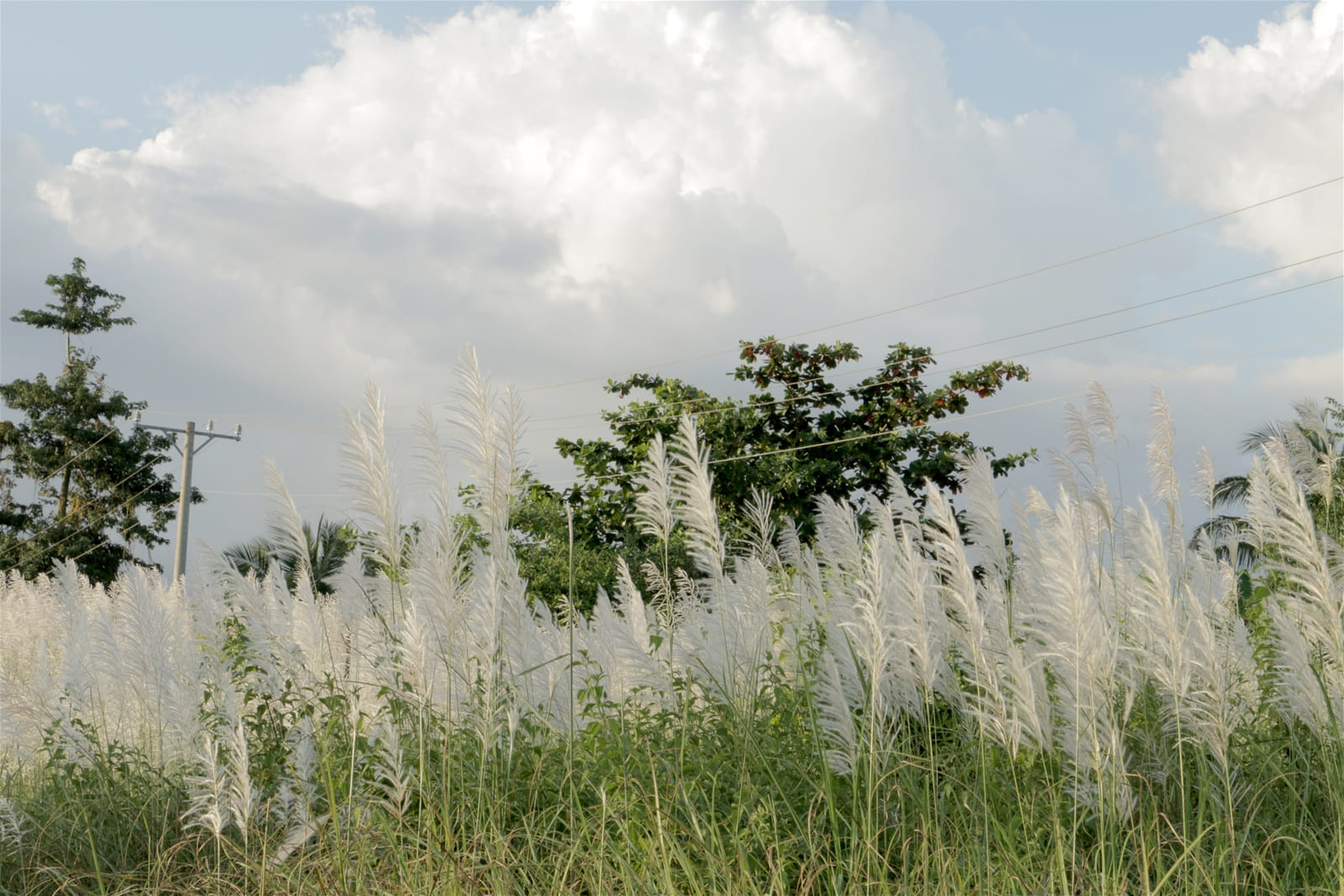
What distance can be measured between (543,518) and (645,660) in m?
12.5

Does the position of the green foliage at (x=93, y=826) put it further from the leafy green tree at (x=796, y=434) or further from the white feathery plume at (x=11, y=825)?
the leafy green tree at (x=796, y=434)

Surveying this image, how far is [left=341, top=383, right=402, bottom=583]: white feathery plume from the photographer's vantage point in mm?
3184

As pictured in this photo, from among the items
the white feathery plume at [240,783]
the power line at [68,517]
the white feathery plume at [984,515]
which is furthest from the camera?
the power line at [68,517]

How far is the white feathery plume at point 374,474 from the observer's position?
318 cm

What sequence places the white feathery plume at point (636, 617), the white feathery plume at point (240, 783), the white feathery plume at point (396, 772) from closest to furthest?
the white feathery plume at point (240, 783), the white feathery plume at point (396, 772), the white feathery plume at point (636, 617)

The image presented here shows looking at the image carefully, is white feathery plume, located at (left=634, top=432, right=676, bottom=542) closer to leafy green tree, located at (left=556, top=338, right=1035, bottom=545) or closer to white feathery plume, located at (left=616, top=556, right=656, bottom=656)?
white feathery plume, located at (left=616, top=556, right=656, bottom=656)

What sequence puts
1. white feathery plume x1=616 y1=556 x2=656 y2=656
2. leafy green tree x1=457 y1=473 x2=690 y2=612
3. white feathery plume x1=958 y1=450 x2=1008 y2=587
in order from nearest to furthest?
white feathery plume x1=958 y1=450 x2=1008 y2=587 < white feathery plume x1=616 y1=556 x2=656 y2=656 < leafy green tree x1=457 y1=473 x2=690 y2=612

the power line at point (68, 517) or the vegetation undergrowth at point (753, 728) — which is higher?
the power line at point (68, 517)

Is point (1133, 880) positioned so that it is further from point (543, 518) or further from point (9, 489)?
point (9, 489)

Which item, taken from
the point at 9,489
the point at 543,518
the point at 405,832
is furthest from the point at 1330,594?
the point at 9,489

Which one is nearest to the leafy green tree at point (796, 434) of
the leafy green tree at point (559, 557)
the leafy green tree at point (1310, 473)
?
the leafy green tree at point (559, 557)

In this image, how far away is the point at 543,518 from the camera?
15.6 m

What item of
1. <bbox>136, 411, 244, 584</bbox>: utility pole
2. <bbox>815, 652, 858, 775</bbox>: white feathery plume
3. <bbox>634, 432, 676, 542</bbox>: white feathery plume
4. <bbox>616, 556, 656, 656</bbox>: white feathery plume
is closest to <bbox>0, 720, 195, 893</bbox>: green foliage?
<bbox>616, 556, 656, 656</bbox>: white feathery plume

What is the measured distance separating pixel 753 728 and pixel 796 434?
631 inches
